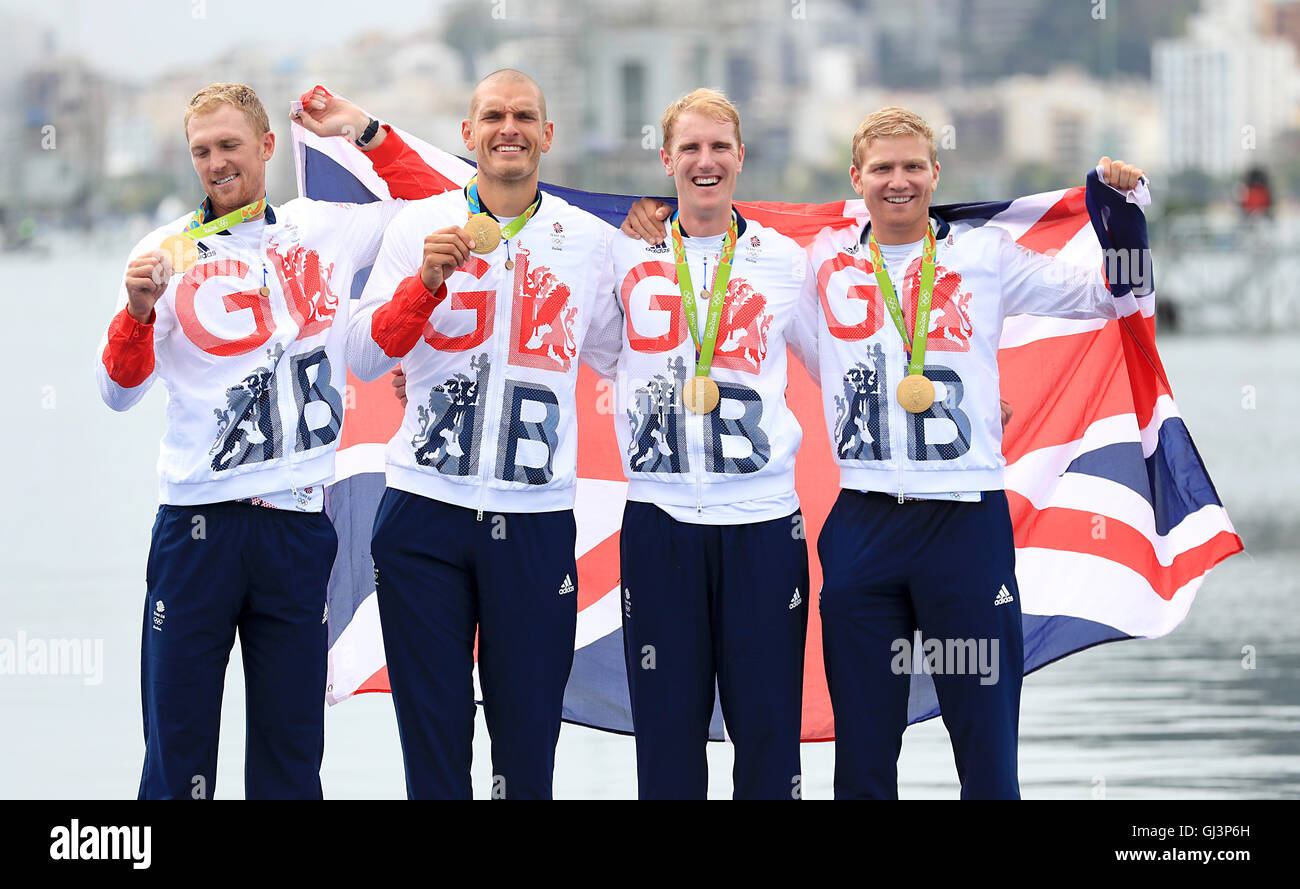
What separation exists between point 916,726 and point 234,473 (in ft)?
13.2

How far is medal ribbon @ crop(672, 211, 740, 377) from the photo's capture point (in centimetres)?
512

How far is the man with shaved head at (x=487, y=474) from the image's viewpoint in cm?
502

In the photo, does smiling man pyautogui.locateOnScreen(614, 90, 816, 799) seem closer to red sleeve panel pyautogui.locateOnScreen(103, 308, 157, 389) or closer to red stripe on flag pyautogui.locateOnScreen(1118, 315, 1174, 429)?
red stripe on flag pyautogui.locateOnScreen(1118, 315, 1174, 429)

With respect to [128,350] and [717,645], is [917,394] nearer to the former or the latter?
[717,645]

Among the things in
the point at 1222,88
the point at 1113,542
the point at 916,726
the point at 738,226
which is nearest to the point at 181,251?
the point at 738,226

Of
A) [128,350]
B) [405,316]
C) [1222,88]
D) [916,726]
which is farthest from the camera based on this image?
[1222,88]

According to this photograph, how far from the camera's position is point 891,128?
521cm

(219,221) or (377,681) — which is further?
(377,681)

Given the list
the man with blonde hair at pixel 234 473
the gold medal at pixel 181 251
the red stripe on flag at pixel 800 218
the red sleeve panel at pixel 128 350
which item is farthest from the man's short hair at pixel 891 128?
the red sleeve panel at pixel 128 350

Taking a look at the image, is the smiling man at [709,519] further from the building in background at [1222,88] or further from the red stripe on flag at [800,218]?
the building in background at [1222,88]

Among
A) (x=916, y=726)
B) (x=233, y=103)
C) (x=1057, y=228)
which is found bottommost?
(x=916, y=726)

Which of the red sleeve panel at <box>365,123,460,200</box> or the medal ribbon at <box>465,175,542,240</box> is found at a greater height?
the red sleeve panel at <box>365,123,460,200</box>

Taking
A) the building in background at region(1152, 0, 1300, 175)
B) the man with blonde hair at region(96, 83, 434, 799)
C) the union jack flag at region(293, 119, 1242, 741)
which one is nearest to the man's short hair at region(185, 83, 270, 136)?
the man with blonde hair at region(96, 83, 434, 799)

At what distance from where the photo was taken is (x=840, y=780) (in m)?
5.11
